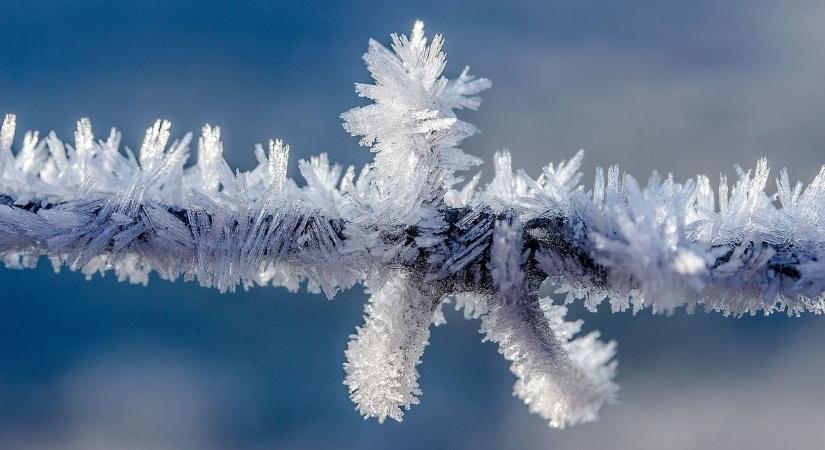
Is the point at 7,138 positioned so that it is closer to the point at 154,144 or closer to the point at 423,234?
the point at 154,144

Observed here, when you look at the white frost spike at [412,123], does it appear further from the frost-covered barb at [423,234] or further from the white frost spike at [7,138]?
the white frost spike at [7,138]

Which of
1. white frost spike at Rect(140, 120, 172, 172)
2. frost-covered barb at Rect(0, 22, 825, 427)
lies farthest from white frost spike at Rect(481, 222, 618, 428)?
white frost spike at Rect(140, 120, 172, 172)

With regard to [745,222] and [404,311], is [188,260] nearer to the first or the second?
[404,311]

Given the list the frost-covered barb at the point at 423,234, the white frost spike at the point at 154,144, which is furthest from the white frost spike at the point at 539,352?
the white frost spike at the point at 154,144

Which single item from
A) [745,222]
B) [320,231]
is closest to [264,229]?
[320,231]

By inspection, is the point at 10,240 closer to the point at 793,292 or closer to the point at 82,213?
the point at 82,213

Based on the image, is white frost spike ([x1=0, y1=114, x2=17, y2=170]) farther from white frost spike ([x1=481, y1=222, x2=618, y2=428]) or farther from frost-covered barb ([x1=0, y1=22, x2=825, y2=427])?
white frost spike ([x1=481, y1=222, x2=618, y2=428])
